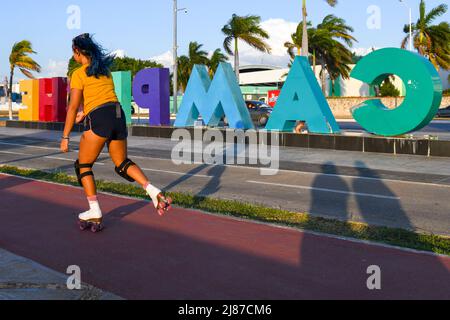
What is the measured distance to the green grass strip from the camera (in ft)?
18.9

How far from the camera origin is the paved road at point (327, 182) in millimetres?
7680

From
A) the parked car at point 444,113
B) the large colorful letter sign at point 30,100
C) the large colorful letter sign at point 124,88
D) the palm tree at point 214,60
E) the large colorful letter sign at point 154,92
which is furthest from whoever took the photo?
the palm tree at point 214,60

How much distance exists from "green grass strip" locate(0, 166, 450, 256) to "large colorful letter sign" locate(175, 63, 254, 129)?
1044cm

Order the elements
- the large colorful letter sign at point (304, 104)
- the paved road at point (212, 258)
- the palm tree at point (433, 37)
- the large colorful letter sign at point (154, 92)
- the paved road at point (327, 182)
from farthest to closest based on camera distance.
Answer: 1. the palm tree at point (433, 37)
2. the large colorful letter sign at point (154, 92)
3. the large colorful letter sign at point (304, 104)
4. the paved road at point (327, 182)
5. the paved road at point (212, 258)

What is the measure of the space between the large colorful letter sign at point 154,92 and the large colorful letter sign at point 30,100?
28.2 feet


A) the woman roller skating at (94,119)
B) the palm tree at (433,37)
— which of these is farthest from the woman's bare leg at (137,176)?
the palm tree at (433,37)

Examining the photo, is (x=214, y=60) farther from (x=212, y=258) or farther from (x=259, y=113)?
(x=212, y=258)

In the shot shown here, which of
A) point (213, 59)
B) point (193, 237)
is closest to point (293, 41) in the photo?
point (213, 59)

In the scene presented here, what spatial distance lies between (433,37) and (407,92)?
121 feet

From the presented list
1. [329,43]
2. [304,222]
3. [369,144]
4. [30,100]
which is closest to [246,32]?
[329,43]

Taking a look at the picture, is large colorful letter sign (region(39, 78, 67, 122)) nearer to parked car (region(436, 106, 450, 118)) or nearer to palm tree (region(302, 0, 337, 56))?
palm tree (region(302, 0, 337, 56))

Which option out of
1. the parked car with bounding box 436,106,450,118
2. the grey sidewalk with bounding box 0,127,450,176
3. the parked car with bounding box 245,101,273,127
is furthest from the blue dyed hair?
the parked car with bounding box 436,106,450,118

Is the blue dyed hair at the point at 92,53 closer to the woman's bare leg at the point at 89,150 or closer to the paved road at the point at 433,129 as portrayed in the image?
the woman's bare leg at the point at 89,150
